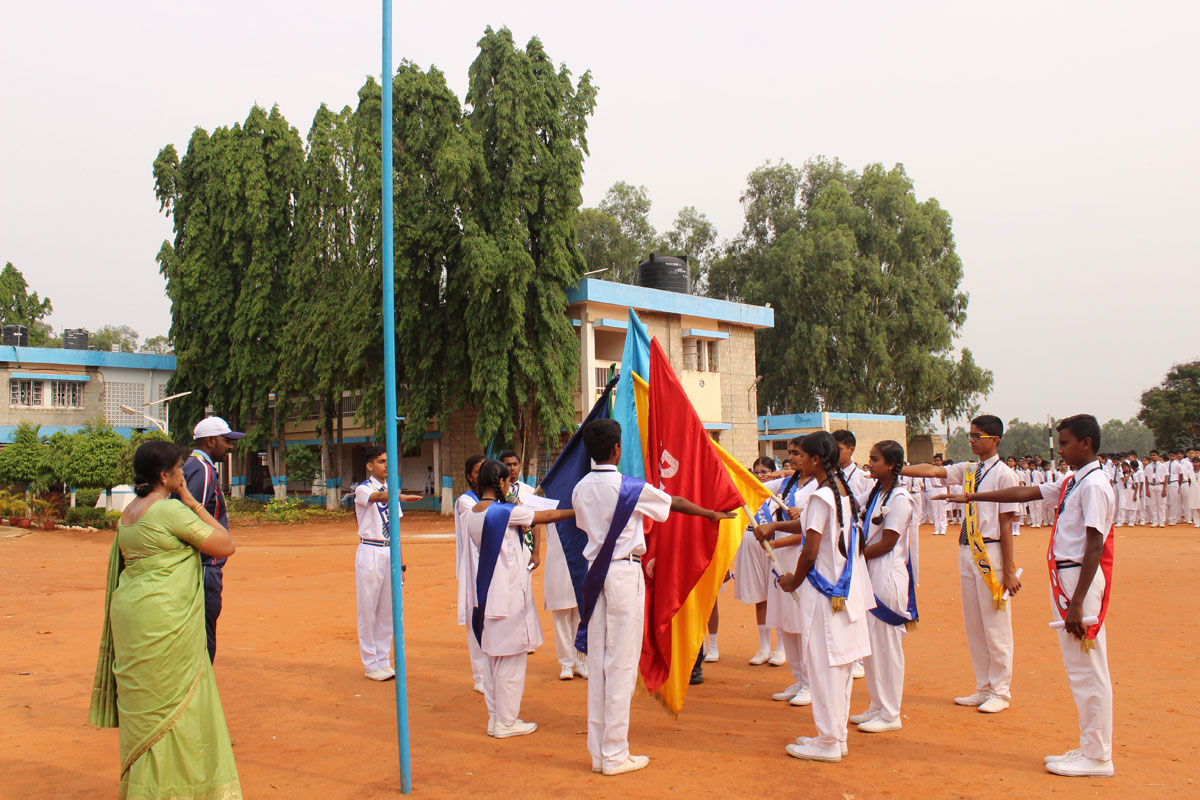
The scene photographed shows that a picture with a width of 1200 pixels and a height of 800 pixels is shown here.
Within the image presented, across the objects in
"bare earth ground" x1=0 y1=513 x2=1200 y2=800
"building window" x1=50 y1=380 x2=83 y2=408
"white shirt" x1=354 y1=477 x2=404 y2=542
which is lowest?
"bare earth ground" x1=0 y1=513 x2=1200 y2=800

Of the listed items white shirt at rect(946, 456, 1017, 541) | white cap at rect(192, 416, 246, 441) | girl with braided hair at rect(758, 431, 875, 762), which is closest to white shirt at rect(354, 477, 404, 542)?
white cap at rect(192, 416, 246, 441)

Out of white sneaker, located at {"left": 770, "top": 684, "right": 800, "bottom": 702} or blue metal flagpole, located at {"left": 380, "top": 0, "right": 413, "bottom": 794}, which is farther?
white sneaker, located at {"left": 770, "top": 684, "right": 800, "bottom": 702}

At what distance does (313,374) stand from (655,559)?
82.0 feet

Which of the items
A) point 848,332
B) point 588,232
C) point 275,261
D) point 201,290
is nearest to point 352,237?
point 275,261

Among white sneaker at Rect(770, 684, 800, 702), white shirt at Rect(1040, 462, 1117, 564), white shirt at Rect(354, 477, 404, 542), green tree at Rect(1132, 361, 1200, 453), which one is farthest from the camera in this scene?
green tree at Rect(1132, 361, 1200, 453)

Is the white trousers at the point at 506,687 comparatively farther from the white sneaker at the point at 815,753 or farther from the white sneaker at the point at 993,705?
the white sneaker at the point at 993,705

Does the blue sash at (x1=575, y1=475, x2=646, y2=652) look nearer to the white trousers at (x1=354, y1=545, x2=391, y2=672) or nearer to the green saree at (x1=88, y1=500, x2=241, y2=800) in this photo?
the green saree at (x1=88, y1=500, x2=241, y2=800)

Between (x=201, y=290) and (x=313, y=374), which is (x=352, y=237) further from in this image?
(x=201, y=290)

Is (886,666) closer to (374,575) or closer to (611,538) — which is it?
(611,538)

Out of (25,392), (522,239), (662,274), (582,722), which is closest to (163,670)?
(582,722)

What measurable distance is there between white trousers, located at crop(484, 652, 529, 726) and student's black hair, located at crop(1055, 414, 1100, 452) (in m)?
3.51

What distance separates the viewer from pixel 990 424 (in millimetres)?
5969

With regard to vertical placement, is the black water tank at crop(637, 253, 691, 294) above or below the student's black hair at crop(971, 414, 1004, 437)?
above

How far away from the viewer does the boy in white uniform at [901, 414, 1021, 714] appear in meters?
5.74
